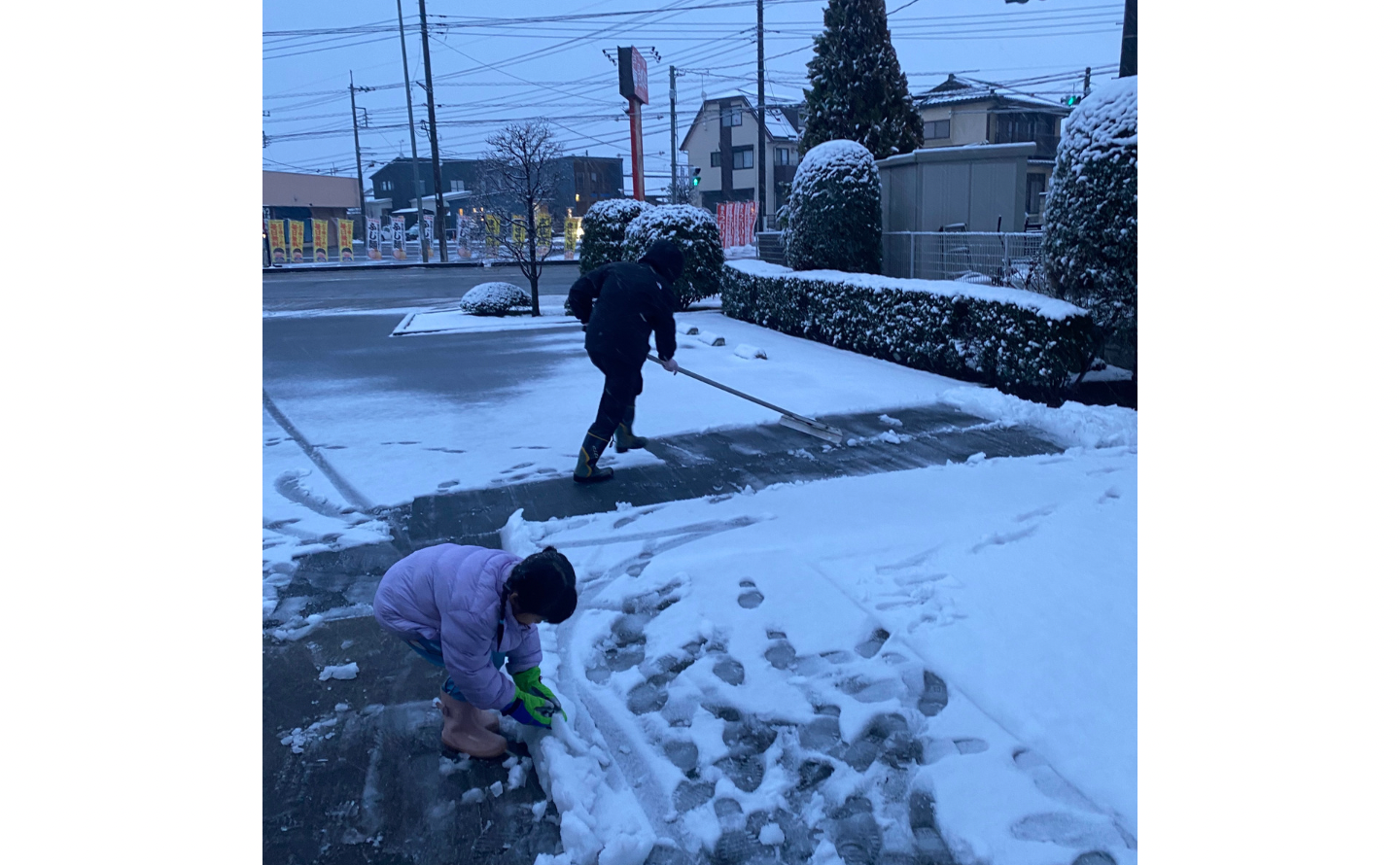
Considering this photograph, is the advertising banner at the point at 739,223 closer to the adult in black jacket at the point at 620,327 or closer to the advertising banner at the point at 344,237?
the advertising banner at the point at 344,237

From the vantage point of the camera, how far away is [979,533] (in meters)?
4.14

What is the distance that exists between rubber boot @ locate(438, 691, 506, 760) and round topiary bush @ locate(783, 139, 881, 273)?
9761mm

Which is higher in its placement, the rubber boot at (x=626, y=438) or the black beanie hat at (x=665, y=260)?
the black beanie hat at (x=665, y=260)

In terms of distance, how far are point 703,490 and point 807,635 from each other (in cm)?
182

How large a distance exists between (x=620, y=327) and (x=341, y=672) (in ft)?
8.52

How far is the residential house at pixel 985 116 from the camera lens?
122 ft

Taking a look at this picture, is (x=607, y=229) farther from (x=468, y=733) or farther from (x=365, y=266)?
(x=365, y=266)

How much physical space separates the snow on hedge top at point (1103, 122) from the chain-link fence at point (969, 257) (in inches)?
47.3

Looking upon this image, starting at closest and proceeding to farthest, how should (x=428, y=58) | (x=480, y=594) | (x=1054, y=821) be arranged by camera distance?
(x=1054, y=821) < (x=480, y=594) < (x=428, y=58)

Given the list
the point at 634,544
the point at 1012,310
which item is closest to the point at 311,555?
the point at 634,544

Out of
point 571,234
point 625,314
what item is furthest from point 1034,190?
point 571,234

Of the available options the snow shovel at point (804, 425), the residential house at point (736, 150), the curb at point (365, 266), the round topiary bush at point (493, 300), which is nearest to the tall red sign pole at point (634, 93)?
the round topiary bush at point (493, 300)

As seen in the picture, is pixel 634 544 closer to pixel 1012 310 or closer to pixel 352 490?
pixel 352 490

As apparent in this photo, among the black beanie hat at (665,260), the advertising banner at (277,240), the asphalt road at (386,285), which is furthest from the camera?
the advertising banner at (277,240)
